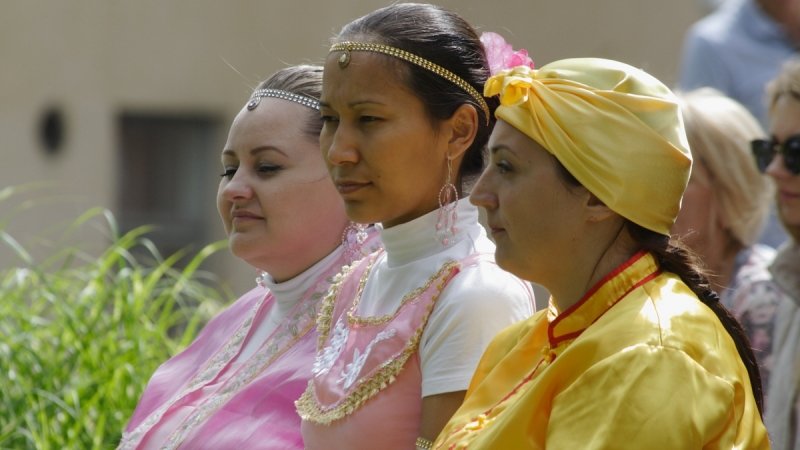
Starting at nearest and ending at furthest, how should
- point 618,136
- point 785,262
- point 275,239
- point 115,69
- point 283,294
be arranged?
point 618,136, point 275,239, point 283,294, point 785,262, point 115,69

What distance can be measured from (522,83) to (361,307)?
78 centimetres

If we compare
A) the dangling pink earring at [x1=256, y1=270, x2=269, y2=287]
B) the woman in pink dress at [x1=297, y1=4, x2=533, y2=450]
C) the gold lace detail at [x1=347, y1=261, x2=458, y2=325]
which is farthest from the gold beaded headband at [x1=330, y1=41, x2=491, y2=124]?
the dangling pink earring at [x1=256, y1=270, x2=269, y2=287]

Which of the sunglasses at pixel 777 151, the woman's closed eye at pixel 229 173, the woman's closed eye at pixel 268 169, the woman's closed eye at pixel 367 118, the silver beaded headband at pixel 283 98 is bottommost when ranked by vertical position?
the sunglasses at pixel 777 151

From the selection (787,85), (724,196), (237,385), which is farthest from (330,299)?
(724,196)

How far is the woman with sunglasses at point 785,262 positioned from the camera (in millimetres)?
3979

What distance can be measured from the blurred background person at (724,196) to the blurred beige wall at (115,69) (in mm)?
3680

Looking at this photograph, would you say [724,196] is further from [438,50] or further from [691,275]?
[691,275]

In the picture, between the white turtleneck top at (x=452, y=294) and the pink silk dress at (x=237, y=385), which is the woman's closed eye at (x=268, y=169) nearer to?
the pink silk dress at (x=237, y=385)

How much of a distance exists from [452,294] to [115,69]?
6.19 m

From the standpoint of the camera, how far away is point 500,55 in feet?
10.2

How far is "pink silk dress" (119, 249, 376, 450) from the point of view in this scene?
11.2ft

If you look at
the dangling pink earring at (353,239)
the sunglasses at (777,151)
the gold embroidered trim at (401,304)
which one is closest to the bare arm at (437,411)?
the gold embroidered trim at (401,304)

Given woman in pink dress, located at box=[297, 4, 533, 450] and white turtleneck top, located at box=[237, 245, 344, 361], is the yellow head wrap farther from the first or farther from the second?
white turtleneck top, located at box=[237, 245, 344, 361]

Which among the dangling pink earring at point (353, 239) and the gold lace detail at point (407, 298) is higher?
the gold lace detail at point (407, 298)
